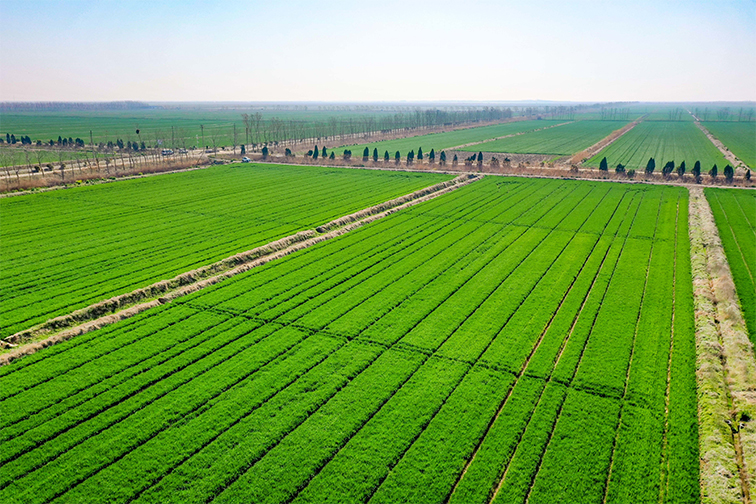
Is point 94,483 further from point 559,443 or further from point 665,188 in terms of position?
point 665,188

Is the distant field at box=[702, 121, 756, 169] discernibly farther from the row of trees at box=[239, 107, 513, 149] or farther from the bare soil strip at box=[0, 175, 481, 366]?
the row of trees at box=[239, 107, 513, 149]

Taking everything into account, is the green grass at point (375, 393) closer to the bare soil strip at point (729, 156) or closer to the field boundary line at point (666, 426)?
the field boundary line at point (666, 426)

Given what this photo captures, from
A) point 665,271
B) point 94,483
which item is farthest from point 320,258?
point 665,271

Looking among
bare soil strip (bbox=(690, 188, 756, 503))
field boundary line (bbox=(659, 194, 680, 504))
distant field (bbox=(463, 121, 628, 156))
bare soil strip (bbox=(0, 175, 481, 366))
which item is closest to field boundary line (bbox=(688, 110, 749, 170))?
distant field (bbox=(463, 121, 628, 156))

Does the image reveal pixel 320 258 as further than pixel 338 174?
No

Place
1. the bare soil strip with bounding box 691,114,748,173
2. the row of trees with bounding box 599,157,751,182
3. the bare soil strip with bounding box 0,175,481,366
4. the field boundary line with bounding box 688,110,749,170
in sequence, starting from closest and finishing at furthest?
the bare soil strip with bounding box 0,175,481,366 → the row of trees with bounding box 599,157,751,182 → the bare soil strip with bounding box 691,114,748,173 → the field boundary line with bounding box 688,110,749,170

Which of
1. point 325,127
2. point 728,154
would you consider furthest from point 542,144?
point 325,127

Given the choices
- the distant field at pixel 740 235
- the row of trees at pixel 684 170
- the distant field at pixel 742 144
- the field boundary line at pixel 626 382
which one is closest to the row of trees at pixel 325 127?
the row of trees at pixel 684 170
